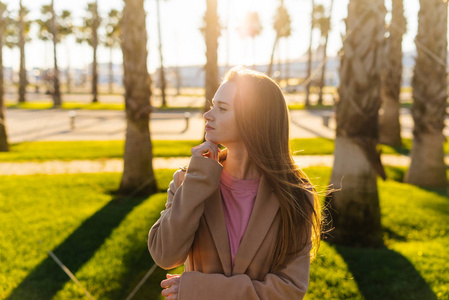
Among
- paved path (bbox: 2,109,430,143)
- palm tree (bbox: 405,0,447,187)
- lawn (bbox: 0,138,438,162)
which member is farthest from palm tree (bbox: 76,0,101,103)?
palm tree (bbox: 405,0,447,187)

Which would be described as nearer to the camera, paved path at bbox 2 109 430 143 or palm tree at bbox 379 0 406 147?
palm tree at bbox 379 0 406 147

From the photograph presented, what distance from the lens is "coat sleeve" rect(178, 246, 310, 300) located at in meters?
1.90

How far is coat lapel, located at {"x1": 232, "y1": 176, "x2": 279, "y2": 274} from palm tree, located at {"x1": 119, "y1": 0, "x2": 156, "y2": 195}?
7.01m

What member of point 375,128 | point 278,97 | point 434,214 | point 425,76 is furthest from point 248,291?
point 425,76

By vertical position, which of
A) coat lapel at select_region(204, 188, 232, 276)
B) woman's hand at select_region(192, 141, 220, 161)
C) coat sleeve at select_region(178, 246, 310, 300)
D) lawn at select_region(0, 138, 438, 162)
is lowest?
lawn at select_region(0, 138, 438, 162)

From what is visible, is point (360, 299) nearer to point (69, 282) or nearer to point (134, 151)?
point (69, 282)

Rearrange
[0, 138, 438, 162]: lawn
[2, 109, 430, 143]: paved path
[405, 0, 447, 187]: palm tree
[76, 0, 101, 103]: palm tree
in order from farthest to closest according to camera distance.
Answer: [76, 0, 101, 103]: palm tree → [2, 109, 430, 143]: paved path → [0, 138, 438, 162]: lawn → [405, 0, 447, 187]: palm tree

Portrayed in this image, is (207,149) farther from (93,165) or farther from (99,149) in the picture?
(99,149)

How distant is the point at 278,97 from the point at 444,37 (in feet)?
27.5

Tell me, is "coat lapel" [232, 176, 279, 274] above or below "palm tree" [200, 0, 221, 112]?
below

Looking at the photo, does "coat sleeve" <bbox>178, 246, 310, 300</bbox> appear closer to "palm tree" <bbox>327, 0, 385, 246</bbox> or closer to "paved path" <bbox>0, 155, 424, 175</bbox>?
"palm tree" <bbox>327, 0, 385, 246</bbox>

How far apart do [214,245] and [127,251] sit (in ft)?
13.6

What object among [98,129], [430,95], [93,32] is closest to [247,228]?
[430,95]

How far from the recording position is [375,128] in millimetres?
6078
